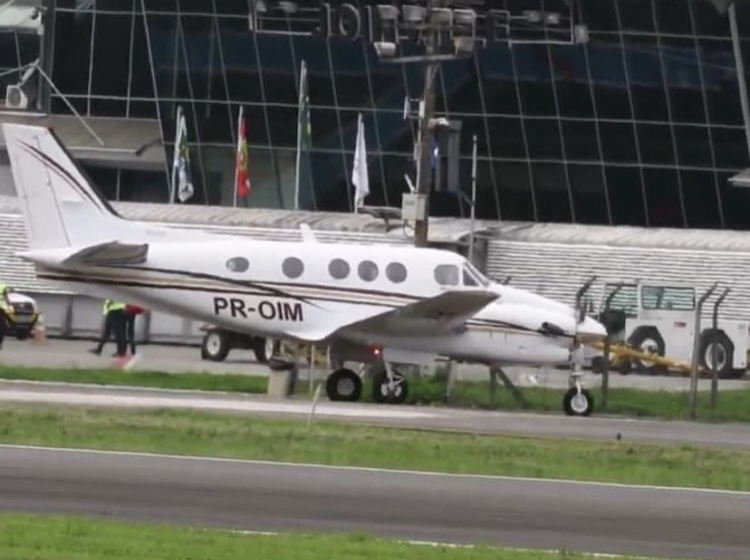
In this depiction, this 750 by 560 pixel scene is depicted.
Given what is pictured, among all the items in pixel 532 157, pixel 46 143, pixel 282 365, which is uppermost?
pixel 532 157

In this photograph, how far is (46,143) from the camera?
32812 mm

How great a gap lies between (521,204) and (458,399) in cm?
2810

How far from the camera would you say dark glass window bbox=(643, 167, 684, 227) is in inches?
2318

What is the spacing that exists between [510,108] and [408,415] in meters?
31.7

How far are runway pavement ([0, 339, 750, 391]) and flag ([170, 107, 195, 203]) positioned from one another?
1264cm

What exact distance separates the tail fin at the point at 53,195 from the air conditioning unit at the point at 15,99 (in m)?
33.9

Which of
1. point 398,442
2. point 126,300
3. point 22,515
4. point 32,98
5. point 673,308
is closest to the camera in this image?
point 22,515

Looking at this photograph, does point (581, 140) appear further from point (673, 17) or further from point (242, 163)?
point (242, 163)

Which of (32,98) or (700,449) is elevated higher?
(32,98)

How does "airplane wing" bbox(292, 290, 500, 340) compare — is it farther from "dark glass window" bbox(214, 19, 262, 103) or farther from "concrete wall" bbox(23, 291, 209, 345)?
"dark glass window" bbox(214, 19, 262, 103)

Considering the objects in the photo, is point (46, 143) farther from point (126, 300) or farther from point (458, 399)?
point (458, 399)

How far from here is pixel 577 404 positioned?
31.3 m

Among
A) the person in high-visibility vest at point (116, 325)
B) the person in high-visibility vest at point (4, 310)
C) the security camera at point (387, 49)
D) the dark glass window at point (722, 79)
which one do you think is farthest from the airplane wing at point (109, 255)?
the dark glass window at point (722, 79)

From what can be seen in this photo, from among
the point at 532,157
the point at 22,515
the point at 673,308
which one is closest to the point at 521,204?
the point at 532,157
